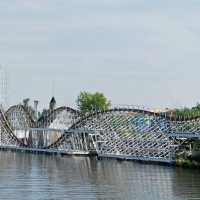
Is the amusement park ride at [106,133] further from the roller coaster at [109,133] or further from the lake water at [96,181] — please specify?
the lake water at [96,181]

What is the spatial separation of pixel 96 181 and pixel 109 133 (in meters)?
25.4

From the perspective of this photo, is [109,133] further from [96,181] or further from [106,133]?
[96,181]

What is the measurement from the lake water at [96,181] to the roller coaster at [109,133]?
353 cm

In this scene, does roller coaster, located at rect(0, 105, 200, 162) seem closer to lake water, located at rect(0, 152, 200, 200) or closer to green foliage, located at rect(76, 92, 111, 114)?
lake water, located at rect(0, 152, 200, 200)

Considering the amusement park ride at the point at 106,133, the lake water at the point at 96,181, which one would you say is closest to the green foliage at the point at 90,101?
the amusement park ride at the point at 106,133

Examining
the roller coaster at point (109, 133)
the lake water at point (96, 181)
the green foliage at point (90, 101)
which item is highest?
the green foliage at point (90, 101)

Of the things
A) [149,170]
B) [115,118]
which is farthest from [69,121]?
[149,170]

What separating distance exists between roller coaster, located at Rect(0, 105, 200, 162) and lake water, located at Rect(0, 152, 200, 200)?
3528 millimetres

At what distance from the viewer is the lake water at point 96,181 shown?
125 feet

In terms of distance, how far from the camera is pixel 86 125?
74.4 metres

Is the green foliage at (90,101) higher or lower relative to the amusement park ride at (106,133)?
higher

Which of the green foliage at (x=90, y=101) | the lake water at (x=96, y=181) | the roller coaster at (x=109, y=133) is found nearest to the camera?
the lake water at (x=96, y=181)

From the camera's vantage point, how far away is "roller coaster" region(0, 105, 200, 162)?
A: 59.2 metres

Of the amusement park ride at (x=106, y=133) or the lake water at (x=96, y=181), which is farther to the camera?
the amusement park ride at (x=106, y=133)
